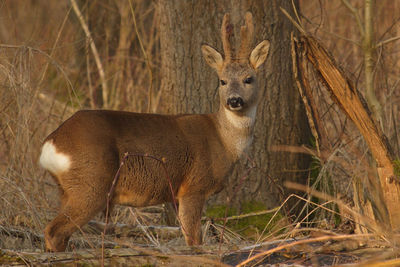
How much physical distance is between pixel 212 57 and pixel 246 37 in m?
0.36

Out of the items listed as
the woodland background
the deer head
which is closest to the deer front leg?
the woodland background

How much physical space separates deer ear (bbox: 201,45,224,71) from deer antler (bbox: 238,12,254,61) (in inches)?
7.2

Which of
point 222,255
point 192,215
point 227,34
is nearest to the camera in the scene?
point 222,255

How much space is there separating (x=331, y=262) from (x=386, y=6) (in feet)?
20.0

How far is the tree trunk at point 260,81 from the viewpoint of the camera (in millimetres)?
5398

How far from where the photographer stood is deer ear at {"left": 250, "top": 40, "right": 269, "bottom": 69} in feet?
16.0

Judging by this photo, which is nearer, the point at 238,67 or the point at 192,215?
the point at 192,215

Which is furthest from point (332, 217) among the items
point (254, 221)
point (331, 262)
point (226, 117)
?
point (331, 262)

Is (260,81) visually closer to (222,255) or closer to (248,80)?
(248,80)

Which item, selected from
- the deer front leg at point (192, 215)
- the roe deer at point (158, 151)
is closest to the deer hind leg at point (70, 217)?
the roe deer at point (158, 151)

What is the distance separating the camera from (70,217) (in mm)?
4055

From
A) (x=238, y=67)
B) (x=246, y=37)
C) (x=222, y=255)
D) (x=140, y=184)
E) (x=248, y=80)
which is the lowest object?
(x=222, y=255)

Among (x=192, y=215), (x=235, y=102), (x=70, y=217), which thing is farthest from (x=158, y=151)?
(x=70, y=217)

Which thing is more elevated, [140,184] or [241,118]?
[241,118]
